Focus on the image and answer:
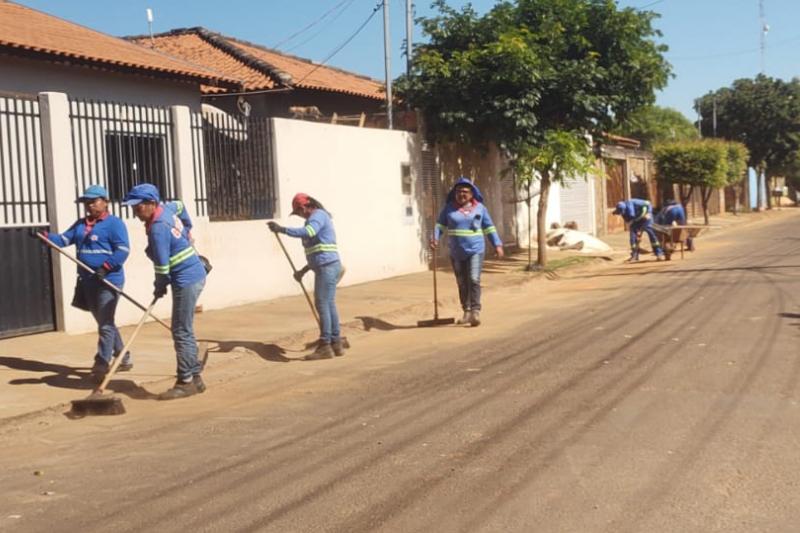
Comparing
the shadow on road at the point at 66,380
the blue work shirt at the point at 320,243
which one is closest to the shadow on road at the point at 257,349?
the blue work shirt at the point at 320,243

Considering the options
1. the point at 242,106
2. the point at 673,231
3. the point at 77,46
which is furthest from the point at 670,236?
the point at 77,46

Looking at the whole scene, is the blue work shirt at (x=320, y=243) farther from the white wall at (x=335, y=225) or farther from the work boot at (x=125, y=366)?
the white wall at (x=335, y=225)

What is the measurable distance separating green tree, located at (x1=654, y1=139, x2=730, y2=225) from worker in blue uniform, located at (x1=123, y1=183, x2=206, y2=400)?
2887 centimetres

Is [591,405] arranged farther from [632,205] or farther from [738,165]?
[738,165]

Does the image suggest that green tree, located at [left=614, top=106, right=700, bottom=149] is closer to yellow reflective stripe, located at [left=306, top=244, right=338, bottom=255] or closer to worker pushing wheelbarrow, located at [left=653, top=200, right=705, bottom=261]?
worker pushing wheelbarrow, located at [left=653, top=200, right=705, bottom=261]

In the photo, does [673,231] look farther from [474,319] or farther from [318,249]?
[318,249]

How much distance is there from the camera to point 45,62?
14766 mm

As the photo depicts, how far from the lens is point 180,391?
25.8ft

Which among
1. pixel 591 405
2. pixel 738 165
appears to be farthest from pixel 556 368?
pixel 738 165

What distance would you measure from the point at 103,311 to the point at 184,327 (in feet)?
2.98

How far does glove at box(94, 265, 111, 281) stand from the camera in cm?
810

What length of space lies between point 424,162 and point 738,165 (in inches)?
1029

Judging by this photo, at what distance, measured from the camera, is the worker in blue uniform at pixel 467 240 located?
38.2 feet

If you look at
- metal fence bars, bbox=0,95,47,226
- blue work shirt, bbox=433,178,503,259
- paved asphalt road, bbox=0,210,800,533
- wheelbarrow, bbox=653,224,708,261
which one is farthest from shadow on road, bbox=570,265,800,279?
metal fence bars, bbox=0,95,47,226
